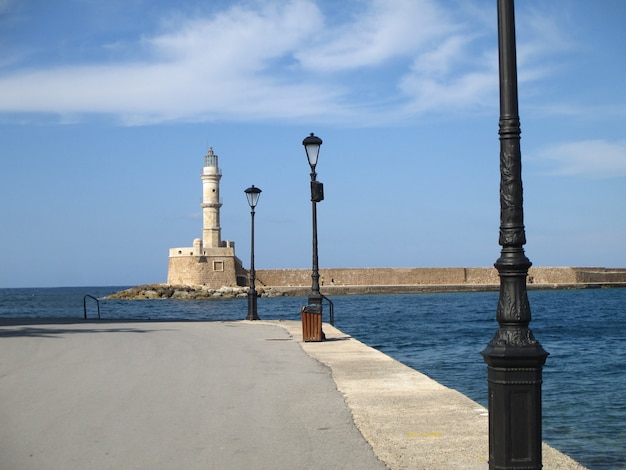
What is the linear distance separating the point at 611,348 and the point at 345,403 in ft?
53.5

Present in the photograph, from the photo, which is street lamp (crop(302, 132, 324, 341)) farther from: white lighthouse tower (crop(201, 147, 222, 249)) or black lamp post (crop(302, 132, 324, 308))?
white lighthouse tower (crop(201, 147, 222, 249))

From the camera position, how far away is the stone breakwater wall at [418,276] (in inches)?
3260

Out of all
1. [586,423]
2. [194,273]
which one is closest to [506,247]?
[586,423]

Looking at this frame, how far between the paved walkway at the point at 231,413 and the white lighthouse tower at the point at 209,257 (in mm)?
59744

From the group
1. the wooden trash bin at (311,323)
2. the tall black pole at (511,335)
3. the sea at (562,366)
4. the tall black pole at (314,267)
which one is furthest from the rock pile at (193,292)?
the tall black pole at (511,335)

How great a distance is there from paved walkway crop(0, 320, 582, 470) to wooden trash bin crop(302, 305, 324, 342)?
1.72 m

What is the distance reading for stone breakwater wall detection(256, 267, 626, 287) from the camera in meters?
82.8

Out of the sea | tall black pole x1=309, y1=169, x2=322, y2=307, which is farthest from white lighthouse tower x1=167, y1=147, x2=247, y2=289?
tall black pole x1=309, y1=169, x2=322, y2=307

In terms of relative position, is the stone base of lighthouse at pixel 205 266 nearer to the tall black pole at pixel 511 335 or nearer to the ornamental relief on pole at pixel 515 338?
the tall black pole at pixel 511 335

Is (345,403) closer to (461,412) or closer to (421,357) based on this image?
(461,412)

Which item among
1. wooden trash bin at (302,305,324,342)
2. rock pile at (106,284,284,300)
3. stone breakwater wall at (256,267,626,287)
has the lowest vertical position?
rock pile at (106,284,284,300)

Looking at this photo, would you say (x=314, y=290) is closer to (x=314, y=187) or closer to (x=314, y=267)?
(x=314, y=267)

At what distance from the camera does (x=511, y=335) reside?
14.9ft

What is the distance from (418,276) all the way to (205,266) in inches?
931
